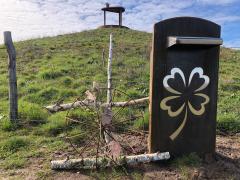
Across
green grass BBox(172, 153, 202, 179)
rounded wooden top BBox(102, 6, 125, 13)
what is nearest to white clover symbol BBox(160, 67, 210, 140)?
green grass BBox(172, 153, 202, 179)

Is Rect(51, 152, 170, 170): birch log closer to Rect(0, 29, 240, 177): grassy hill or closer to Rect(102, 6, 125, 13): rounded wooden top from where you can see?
Rect(0, 29, 240, 177): grassy hill

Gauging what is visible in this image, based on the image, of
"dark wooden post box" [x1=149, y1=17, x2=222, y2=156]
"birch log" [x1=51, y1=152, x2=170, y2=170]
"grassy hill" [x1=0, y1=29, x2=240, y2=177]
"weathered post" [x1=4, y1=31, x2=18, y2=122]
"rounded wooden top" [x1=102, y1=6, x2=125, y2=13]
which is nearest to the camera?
"birch log" [x1=51, y1=152, x2=170, y2=170]

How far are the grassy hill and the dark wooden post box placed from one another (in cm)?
123

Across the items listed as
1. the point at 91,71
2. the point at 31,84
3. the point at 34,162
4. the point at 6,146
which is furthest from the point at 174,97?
the point at 91,71

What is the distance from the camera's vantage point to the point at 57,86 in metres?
9.23

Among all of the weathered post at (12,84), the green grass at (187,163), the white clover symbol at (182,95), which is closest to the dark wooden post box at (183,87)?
the white clover symbol at (182,95)

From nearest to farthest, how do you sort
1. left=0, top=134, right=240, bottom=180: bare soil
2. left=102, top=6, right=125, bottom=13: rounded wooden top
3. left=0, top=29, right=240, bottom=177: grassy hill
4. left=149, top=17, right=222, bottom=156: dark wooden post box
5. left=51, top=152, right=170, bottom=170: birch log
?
1. left=0, top=134, right=240, bottom=180: bare soil
2. left=51, top=152, right=170, bottom=170: birch log
3. left=149, top=17, right=222, bottom=156: dark wooden post box
4. left=0, top=29, right=240, bottom=177: grassy hill
5. left=102, top=6, right=125, bottom=13: rounded wooden top

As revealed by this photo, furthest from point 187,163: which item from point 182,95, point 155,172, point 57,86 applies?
point 57,86

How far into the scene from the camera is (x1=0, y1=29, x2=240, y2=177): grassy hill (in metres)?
4.97

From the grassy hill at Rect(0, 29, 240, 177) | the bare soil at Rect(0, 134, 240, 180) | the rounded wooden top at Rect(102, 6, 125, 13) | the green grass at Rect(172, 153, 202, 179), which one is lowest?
the bare soil at Rect(0, 134, 240, 180)

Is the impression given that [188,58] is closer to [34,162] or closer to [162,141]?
[162,141]

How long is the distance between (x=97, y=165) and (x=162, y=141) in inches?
34.4

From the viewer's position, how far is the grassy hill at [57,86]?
4.97 m

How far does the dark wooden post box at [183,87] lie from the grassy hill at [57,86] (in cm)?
123
